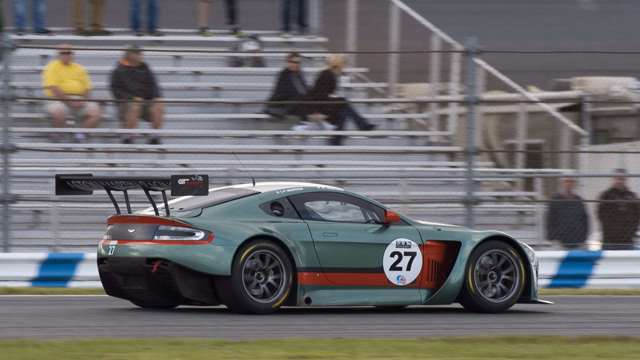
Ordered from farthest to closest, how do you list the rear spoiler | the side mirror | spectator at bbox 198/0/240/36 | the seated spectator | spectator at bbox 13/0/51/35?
spectator at bbox 198/0/240/36, spectator at bbox 13/0/51/35, the seated spectator, the side mirror, the rear spoiler

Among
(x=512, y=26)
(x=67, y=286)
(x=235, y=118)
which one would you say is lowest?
(x=67, y=286)

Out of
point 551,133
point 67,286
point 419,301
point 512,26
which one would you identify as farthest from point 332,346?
point 512,26

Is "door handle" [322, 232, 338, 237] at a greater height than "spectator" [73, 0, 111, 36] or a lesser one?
lesser

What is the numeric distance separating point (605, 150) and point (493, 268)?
161 inches

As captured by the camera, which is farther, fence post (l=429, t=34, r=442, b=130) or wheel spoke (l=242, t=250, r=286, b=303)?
fence post (l=429, t=34, r=442, b=130)

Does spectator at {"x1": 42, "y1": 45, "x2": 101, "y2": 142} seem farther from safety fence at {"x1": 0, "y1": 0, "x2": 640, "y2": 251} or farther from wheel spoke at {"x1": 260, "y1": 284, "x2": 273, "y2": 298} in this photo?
wheel spoke at {"x1": 260, "y1": 284, "x2": 273, "y2": 298}

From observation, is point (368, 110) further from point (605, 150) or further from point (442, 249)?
point (442, 249)

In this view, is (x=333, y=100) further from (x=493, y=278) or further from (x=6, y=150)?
(x=493, y=278)

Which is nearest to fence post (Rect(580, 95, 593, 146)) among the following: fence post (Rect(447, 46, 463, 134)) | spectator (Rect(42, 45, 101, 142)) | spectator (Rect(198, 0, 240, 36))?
fence post (Rect(447, 46, 463, 134))

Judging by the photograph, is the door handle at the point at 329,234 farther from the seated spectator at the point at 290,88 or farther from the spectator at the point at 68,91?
the spectator at the point at 68,91

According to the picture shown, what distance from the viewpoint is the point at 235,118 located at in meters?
13.8

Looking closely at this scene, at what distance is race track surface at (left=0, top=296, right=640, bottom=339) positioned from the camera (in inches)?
332

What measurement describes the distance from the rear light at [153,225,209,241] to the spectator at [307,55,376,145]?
4.61 m

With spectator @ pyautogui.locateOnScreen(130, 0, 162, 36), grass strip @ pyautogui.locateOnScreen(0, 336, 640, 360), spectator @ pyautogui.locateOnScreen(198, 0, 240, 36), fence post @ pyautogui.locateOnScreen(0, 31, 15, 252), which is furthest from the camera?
spectator @ pyautogui.locateOnScreen(198, 0, 240, 36)
